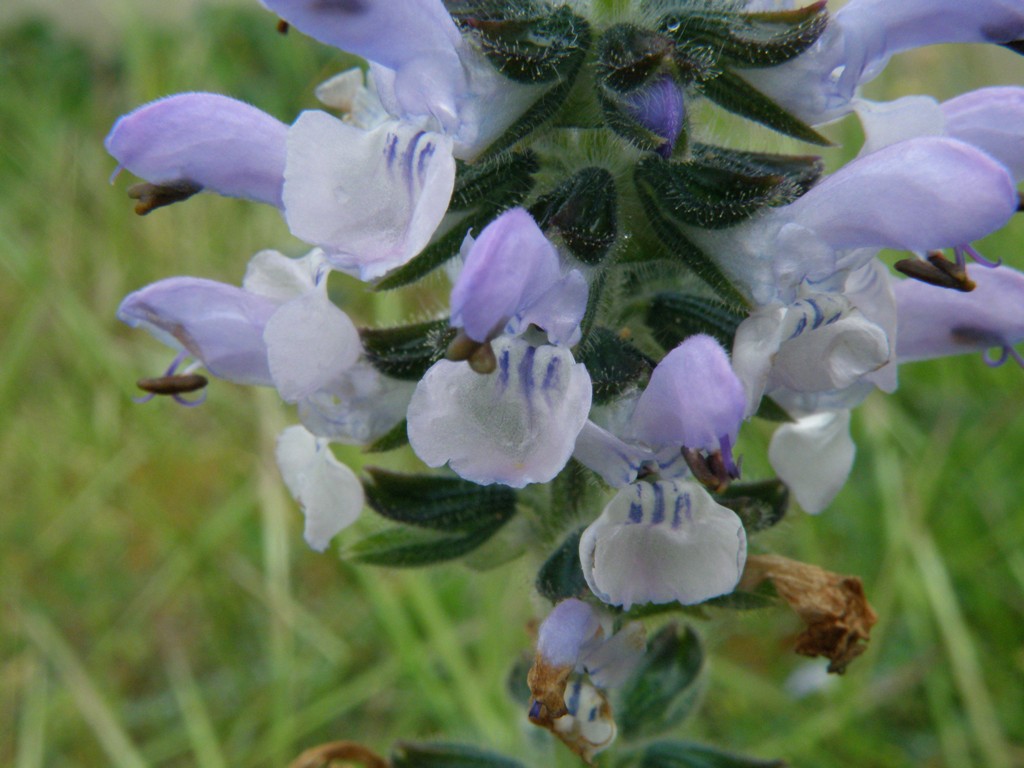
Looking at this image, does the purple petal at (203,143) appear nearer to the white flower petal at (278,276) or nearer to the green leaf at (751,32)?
the white flower petal at (278,276)

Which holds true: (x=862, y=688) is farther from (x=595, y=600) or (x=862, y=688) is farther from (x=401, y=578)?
(x=595, y=600)

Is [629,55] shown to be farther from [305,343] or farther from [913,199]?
[305,343]

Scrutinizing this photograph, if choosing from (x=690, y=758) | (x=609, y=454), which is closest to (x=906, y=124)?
(x=609, y=454)

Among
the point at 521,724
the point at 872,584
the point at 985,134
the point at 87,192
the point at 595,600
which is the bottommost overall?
the point at 87,192

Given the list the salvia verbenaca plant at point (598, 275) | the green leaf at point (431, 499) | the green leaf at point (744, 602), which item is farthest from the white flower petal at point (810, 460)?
the green leaf at point (431, 499)

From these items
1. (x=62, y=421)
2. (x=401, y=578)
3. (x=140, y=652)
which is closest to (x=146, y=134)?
(x=401, y=578)
